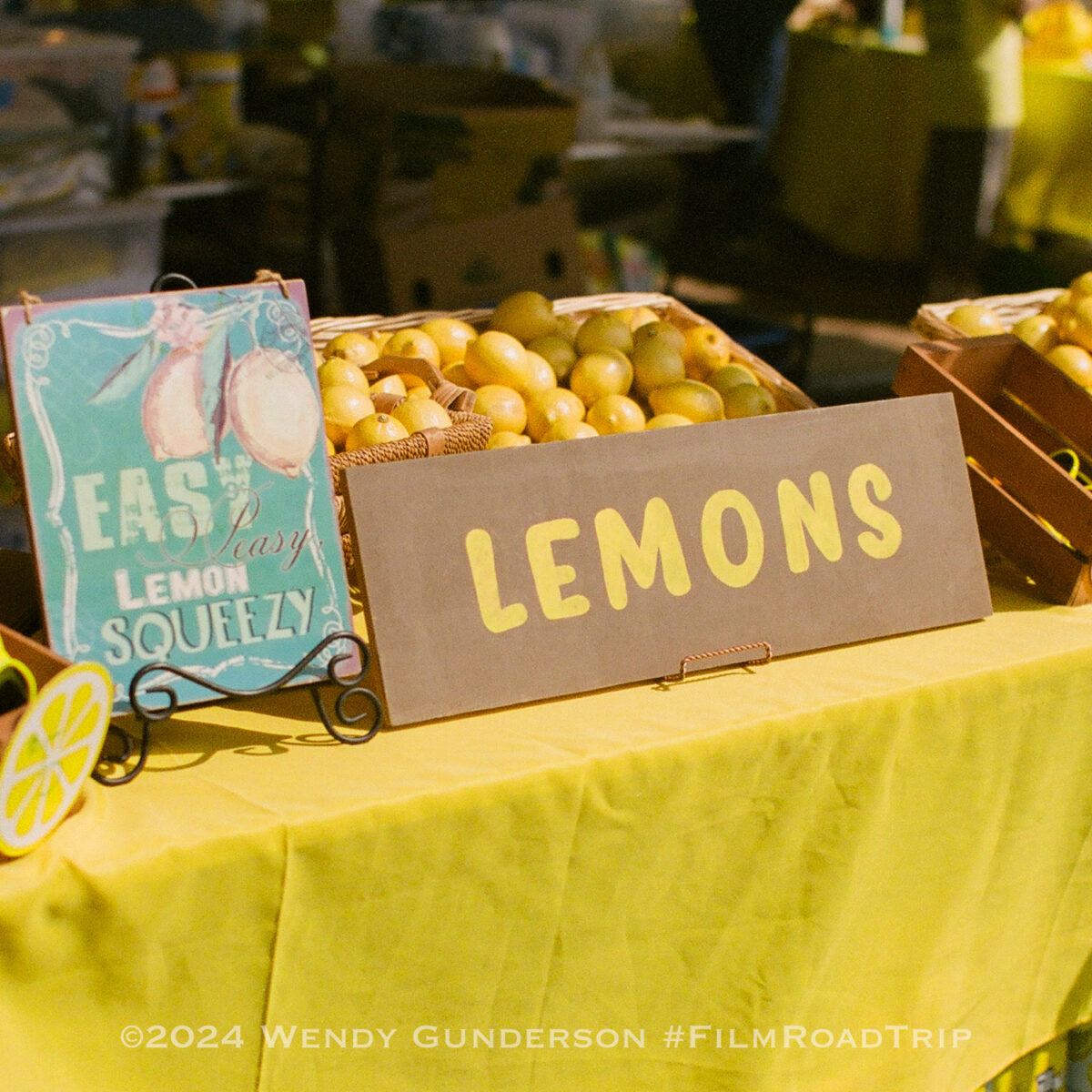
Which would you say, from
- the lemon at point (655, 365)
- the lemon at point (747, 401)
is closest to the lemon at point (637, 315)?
the lemon at point (655, 365)

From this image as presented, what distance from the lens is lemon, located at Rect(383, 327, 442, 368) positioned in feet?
4.75

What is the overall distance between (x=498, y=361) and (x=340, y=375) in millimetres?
206

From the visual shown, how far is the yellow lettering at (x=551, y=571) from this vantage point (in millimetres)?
1030

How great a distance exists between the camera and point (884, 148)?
5.17 meters

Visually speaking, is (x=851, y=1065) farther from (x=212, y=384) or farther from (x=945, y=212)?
(x=945, y=212)

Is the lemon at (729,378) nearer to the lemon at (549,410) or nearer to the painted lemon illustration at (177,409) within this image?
the lemon at (549,410)

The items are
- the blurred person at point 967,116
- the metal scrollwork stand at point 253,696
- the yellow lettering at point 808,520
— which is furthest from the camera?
the blurred person at point 967,116

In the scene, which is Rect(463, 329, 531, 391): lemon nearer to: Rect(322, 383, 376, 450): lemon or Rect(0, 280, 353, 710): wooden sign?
Rect(322, 383, 376, 450): lemon

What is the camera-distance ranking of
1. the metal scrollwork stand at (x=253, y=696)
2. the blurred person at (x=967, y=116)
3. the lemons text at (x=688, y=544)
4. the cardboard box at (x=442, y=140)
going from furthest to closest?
the blurred person at (x=967, y=116)
the cardboard box at (x=442, y=140)
the lemons text at (x=688, y=544)
the metal scrollwork stand at (x=253, y=696)

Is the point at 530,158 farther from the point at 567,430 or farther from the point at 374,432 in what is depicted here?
the point at 374,432

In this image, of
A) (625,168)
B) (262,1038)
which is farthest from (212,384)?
(625,168)

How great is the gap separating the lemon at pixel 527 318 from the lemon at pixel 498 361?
10cm

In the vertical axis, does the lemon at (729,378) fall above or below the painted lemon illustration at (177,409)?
below

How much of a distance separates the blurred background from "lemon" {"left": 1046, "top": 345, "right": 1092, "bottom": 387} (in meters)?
0.99
